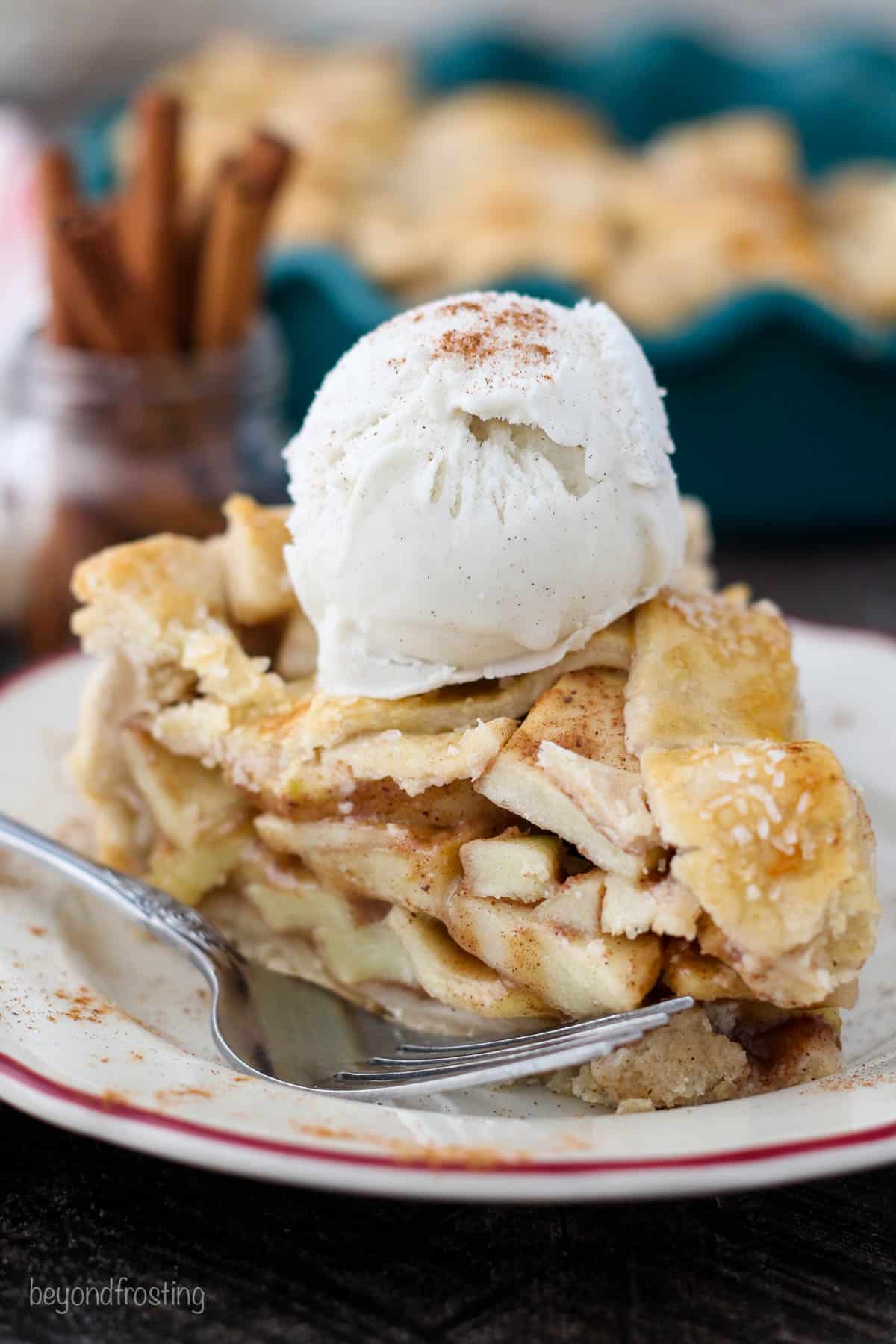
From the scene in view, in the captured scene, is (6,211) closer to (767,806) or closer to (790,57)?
(790,57)

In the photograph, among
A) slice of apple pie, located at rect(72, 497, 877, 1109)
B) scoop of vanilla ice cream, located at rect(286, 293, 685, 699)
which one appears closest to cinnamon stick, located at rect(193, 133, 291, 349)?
slice of apple pie, located at rect(72, 497, 877, 1109)

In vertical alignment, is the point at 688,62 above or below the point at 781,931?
above

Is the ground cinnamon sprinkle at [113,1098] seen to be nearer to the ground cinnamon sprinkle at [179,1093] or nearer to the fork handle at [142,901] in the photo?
the ground cinnamon sprinkle at [179,1093]

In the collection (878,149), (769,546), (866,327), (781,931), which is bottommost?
(769,546)

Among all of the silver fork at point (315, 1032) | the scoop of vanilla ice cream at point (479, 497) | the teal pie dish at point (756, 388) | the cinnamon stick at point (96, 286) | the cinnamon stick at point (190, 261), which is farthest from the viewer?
the teal pie dish at point (756, 388)

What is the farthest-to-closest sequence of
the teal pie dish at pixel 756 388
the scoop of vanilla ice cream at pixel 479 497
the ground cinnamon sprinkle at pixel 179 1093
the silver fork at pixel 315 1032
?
the teal pie dish at pixel 756 388 → the scoop of vanilla ice cream at pixel 479 497 → the silver fork at pixel 315 1032 → the ground cinnamon sprinkle at pixel 179 1093

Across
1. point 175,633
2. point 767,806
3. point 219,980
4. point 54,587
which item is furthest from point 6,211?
point 767,806

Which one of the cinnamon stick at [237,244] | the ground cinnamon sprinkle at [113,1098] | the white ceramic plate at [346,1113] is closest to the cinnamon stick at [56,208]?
the cinnamon stick at [237,244]
